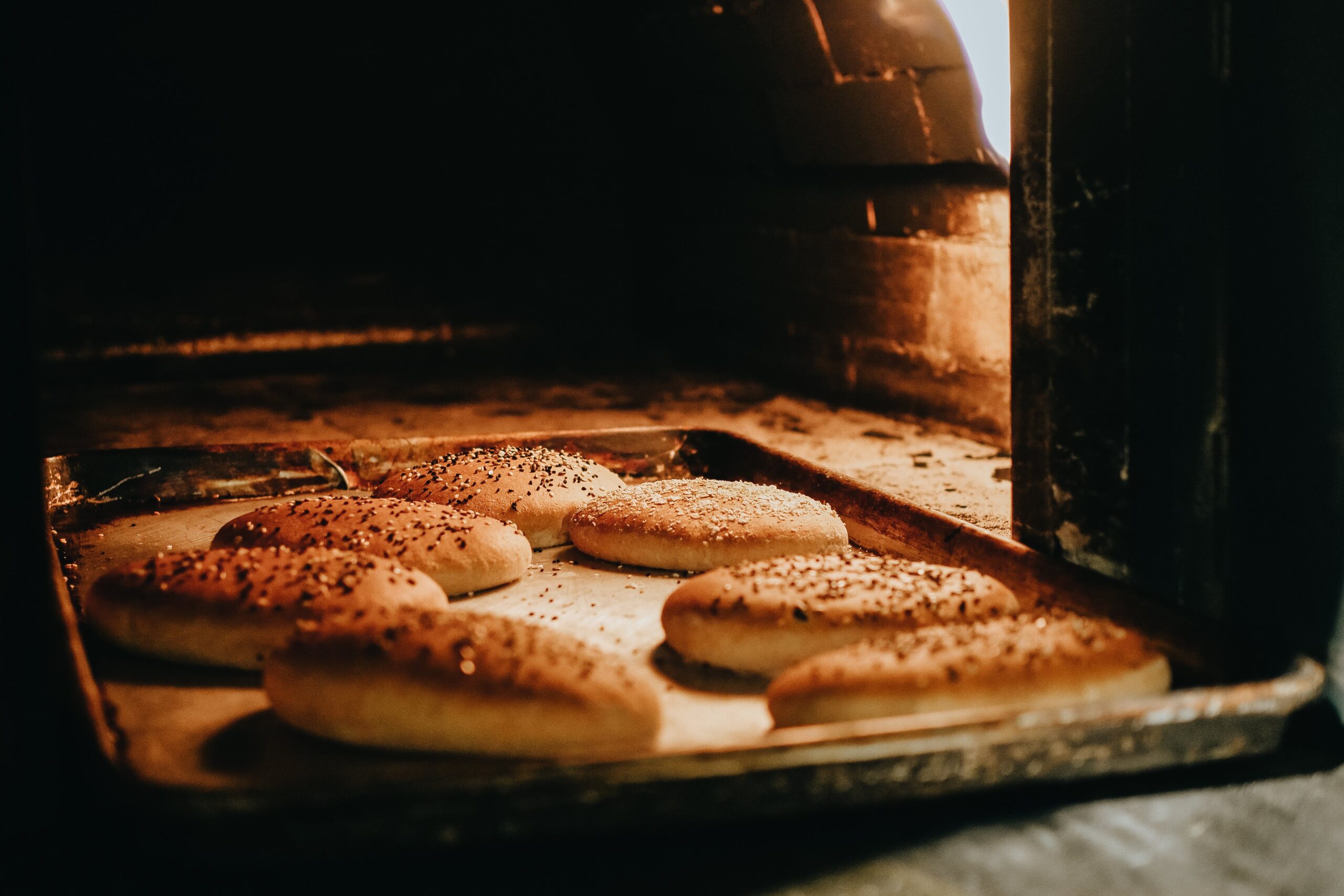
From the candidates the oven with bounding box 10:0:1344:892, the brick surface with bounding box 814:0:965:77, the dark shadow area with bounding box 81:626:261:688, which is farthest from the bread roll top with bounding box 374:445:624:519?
the brick surface with bounding box 814:0:965:77

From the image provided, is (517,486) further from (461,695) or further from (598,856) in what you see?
(598,856)

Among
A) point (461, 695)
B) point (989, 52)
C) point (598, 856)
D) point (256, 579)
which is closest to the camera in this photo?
point (598, 856)

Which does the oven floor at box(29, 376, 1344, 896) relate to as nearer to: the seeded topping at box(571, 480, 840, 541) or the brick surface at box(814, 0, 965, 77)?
the seeded topping at box(571, 480, 840, 541)

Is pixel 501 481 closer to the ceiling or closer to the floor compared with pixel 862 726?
closer to the floor

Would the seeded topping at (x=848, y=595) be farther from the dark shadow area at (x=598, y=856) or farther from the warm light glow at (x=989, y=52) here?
the warm light glow at (x=989, y=52)

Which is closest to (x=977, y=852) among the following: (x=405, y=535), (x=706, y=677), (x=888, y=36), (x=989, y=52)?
(x=706, y=677)

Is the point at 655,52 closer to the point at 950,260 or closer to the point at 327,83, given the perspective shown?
the point at 327,83

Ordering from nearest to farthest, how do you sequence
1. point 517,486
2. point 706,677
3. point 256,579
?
point 706,677, point 256,579, point 517,486

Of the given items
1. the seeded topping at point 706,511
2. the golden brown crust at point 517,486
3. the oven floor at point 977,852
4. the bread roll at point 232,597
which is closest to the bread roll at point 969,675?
the oven floor at point 977,852
